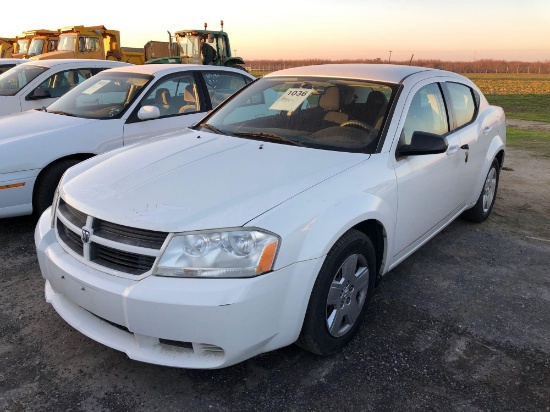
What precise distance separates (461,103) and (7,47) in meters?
22.5

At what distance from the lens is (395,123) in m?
3.17

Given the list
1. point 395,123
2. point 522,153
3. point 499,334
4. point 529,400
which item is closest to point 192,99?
point 395,123

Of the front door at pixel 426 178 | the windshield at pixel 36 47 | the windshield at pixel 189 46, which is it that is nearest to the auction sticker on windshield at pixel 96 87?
the front door at pixel 426 178

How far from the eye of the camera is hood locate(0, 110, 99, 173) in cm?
430

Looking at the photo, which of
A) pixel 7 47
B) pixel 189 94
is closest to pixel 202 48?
pixel 7 47

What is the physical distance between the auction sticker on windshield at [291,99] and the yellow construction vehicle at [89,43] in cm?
1449

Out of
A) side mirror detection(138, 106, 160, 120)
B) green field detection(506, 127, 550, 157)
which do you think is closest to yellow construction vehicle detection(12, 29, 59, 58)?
side mirror detection(138, 106, 160, 120)

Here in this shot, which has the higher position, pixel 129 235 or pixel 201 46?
pixel 201 46

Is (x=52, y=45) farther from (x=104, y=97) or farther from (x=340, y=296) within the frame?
(x=340, y=296)

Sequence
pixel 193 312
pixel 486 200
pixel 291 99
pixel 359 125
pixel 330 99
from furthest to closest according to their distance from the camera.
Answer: pixel 486 200, pixel 291 99, pixel 330 99, pixel 359 125, pixel 193 312

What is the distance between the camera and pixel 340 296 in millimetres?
2693

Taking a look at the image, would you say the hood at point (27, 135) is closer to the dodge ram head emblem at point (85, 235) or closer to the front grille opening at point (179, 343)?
the dodge ram head emblem at point (85, 235)

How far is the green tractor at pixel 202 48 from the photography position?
734 inches

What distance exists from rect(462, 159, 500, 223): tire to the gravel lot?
3.57 feet
